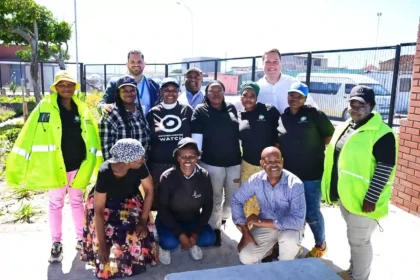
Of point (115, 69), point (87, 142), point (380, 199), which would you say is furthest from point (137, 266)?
point (115, 69)

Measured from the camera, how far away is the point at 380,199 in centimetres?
282

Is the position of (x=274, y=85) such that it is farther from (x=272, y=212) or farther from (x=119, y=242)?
(x=119, y=242)

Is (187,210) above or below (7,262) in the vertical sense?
above

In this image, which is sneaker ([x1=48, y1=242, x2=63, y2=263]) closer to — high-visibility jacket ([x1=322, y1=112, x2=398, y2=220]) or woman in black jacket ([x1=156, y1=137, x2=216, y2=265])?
woman in black jacket ([x1=156, y1=137, x2=216, y2=265])

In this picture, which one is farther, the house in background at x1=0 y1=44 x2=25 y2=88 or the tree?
the house in background at x1=0 y1=44 x2=25 y2=88

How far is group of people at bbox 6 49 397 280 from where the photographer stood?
3.11m

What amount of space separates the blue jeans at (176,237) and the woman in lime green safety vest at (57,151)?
880 millimetres

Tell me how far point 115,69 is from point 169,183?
15524 mm

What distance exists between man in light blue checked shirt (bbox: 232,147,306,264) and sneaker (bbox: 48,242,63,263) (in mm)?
1749

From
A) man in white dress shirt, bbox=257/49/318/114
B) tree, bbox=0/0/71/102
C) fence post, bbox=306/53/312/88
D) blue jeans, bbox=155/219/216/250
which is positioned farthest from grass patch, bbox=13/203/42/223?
tree, bbox=0/0/71/102

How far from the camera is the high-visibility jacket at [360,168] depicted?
275 cm

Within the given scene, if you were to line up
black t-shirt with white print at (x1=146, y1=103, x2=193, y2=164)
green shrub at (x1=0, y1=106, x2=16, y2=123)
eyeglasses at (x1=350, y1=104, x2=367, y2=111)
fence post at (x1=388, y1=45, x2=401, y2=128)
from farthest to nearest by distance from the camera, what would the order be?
1. green shrub at (x1=0, y1=106, x2=16, y2=123)
2. fence post at (x1=388, y1=45, x2=401, y2=128)
3. black t-shirt with white print at (x1=146, y1=103, x2=193, y2=164)
4. eyeglasses at (x1=350, y1=104, x2=367, y2=111)

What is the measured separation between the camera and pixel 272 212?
3307 millimetres

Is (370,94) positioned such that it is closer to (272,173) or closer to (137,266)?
(272,173)
